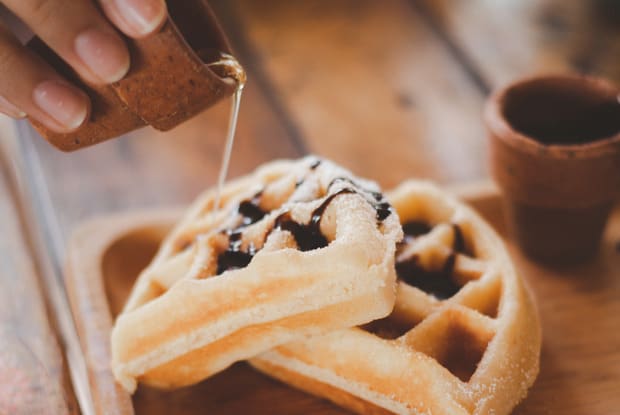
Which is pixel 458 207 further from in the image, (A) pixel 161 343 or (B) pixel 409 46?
(B) pixel 409 46

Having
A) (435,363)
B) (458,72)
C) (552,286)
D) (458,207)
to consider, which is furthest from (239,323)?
(458,72)

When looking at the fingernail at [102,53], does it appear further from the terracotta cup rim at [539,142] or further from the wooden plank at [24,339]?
the terracotta cup rim at [539,142]

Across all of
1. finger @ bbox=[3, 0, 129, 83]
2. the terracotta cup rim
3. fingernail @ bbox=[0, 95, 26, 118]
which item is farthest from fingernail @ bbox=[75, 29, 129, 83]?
the terracotta cup rim

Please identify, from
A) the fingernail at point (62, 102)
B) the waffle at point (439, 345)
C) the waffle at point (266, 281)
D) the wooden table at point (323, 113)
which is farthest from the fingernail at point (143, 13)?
the wooden table at point (323, 113)

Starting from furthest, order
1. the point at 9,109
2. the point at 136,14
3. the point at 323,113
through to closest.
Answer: the point at 323,113 < the point at 9,109 < the point at 136,14

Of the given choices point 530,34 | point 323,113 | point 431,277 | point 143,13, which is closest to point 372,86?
point 323,113

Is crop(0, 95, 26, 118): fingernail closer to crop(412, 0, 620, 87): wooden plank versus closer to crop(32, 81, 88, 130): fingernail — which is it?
crop(32, 81, 88, 130): fingernail

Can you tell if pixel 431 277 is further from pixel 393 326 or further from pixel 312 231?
pixel 312 231
